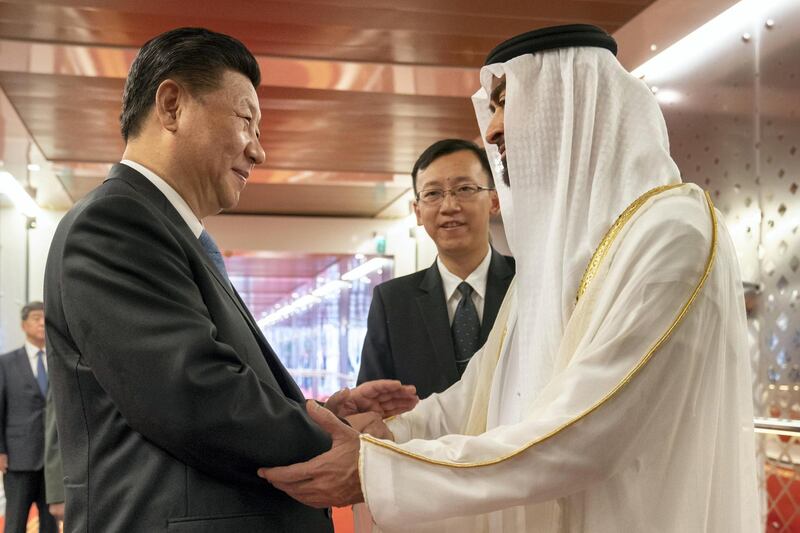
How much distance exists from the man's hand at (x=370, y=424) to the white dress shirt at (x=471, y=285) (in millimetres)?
1070

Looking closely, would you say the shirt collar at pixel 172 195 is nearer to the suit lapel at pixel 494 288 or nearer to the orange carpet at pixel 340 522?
the suit lapel at pixel 494 288

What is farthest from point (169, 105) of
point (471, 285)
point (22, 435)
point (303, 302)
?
point (303, 302)

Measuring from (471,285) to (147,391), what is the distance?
7.17 ft

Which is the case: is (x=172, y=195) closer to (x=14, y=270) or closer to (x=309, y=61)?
(x=309, y=61)

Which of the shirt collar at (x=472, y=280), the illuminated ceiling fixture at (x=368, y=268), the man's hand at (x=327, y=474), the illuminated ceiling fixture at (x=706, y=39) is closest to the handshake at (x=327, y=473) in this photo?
the man's hand at (x=327, y=474)

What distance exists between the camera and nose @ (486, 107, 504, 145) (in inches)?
106

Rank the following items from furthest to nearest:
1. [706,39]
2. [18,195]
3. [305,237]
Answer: [305,237] < [18,195] < [706,39]

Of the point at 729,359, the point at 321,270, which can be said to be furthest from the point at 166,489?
the point at 321,270

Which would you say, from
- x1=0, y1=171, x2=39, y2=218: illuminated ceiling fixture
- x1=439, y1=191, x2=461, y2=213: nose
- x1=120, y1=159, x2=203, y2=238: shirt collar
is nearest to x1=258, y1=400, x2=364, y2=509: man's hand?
x1=120, y1=159, x2=203, y2=238: shirt collar

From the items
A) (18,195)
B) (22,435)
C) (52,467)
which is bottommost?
(52,467)

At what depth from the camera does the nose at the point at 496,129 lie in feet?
8.80

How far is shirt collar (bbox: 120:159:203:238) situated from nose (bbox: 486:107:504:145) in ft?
3.03

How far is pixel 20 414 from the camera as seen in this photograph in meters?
7.11

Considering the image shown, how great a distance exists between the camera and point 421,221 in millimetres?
4199
